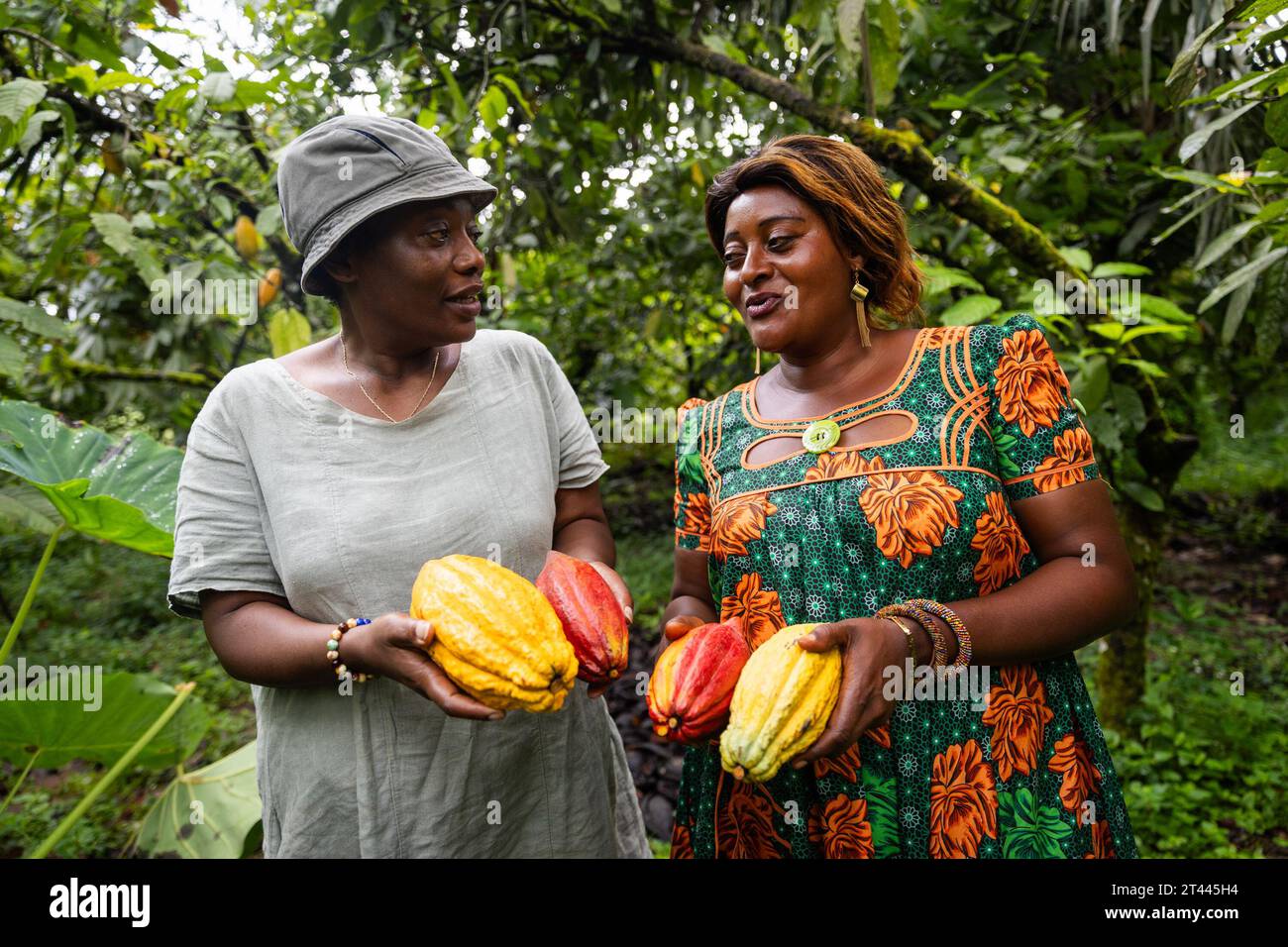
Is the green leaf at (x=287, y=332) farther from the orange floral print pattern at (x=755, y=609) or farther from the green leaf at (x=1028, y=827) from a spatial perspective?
the green leaf at (x=1028, y=827)

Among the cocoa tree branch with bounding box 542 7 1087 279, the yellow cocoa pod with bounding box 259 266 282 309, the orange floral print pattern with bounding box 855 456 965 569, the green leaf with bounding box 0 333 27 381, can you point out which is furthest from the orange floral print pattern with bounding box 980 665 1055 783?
the yellow cocoa pod with bounding box 259 266 282 309

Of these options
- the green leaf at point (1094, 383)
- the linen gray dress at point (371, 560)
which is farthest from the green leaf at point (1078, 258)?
the linen gray dress at point (371, 560)

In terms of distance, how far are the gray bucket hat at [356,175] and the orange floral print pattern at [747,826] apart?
1.09m

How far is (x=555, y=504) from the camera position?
5.39 ft

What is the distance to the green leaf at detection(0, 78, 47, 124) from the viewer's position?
1943 mm

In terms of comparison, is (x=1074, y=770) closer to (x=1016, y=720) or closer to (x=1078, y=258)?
(x=1016, y=720)

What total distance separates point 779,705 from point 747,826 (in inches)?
16.3

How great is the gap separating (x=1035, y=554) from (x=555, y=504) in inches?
32.2

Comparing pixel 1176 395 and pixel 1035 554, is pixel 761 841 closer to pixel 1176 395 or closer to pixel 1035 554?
pixel 1035 554

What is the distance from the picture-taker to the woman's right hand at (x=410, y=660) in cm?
116
